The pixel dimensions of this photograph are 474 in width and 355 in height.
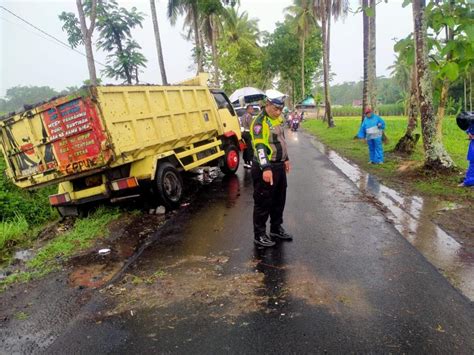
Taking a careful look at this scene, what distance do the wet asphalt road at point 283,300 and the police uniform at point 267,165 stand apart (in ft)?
1.46

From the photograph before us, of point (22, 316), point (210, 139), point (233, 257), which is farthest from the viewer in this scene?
point (210, 139)

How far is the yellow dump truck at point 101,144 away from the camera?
5.76 metres

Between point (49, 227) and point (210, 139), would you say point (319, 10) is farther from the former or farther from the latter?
point (49, 227)

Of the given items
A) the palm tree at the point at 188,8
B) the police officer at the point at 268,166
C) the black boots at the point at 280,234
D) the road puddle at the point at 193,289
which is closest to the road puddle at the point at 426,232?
the black boots at the point at 280,234

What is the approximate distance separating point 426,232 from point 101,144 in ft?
15.9

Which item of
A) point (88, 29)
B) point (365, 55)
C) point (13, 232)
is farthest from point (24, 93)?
point (13, 232)

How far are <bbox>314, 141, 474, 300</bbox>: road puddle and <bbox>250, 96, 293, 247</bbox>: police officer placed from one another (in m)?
1.67

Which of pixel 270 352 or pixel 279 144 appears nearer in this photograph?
pixel 270 352

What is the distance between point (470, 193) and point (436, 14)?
3249 millimetres

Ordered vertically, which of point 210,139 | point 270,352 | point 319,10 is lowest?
point 270,352

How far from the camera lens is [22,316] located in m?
3.47

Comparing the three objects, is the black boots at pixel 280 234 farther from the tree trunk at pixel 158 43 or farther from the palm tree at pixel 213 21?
the palm tree at pixel 213 21

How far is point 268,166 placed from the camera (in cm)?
443

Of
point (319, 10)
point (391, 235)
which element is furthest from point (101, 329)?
point (319, 10)
